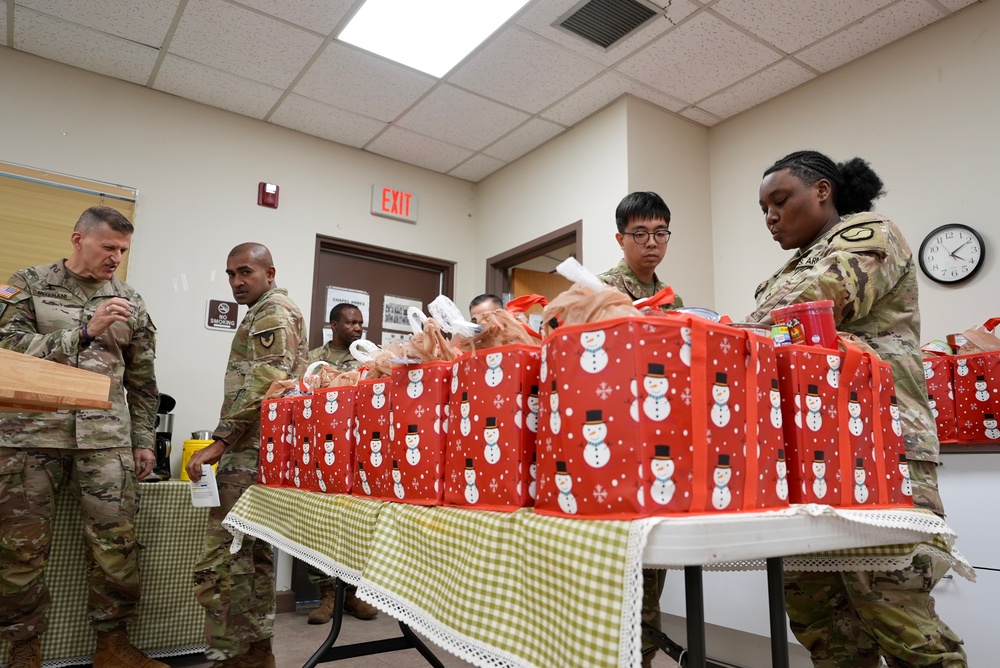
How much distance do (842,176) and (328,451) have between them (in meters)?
1.42

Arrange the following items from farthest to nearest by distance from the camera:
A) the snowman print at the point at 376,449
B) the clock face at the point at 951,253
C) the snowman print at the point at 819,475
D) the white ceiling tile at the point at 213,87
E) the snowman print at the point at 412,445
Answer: the white ceiling tile at the point at 213,87 → the clock face at the point at 951,253 → the snowman print at the point at 376,449 → the snowman print at the point at 412,445 → the snowman print at the point at 819,475

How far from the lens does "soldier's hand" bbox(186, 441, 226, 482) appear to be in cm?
212

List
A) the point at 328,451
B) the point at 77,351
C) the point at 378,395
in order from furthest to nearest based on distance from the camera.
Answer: the point at 77,351 → the point at 328,451 → the point at 378,395

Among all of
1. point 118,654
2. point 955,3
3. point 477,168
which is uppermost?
point 955,3

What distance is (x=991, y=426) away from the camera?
2.20 meters

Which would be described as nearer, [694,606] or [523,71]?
[694,606]

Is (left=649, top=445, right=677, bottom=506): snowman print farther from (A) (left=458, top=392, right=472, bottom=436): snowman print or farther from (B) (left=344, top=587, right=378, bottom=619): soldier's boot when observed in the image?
(B) (left=344, top=587, right=378, bottom=619): soldier's boot

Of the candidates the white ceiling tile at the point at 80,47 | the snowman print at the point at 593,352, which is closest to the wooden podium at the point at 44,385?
the snowman print at the point at 593,352

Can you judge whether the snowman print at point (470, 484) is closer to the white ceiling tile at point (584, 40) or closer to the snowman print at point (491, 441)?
the snowman print at point (491, 441)

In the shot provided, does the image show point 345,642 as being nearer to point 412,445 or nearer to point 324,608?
point 324,608

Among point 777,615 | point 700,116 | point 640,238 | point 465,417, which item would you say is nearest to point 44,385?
point 465,417

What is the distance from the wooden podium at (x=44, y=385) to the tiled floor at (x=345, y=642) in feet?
5.39

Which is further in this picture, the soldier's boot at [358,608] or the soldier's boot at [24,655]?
the soldier's boot at [358,608]

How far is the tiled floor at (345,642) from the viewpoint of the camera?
258 centimetres
